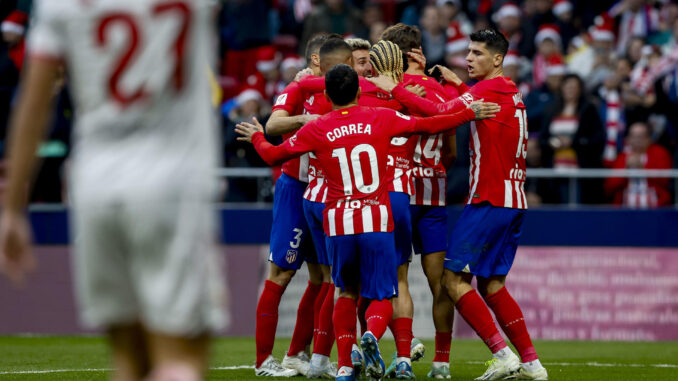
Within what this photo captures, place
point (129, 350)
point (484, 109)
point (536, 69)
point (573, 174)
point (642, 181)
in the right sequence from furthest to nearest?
point (536, 69) < point (642, 181) < point (573, 174) < point (484, 109) < point (129, 350)

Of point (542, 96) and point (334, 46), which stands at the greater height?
point (334, 46)

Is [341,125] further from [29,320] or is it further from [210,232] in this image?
[29,320]

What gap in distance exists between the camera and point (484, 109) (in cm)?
780

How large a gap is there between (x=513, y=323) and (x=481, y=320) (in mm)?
243

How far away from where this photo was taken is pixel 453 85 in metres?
9.05

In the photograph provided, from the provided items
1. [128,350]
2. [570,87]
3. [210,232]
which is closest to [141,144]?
[210,232]

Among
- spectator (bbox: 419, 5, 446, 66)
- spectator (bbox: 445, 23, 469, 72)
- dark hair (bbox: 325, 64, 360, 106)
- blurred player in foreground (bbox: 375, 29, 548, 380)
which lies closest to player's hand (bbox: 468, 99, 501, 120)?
blurred player in foreground (bbox: 375, 29, 548, 380)

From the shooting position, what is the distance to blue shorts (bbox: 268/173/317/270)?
853cm

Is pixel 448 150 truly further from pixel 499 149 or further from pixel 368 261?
pixel 368 261

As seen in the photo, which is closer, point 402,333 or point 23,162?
point 23,162

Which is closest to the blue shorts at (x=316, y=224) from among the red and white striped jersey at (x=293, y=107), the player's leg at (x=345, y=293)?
the red and white striped jersey at (x=293, y=107)

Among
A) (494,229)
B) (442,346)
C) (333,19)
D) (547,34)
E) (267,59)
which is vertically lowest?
(442,346)

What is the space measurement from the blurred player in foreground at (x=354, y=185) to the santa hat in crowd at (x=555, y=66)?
8.54 meters

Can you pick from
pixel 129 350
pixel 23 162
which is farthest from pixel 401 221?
pixel 23 162
